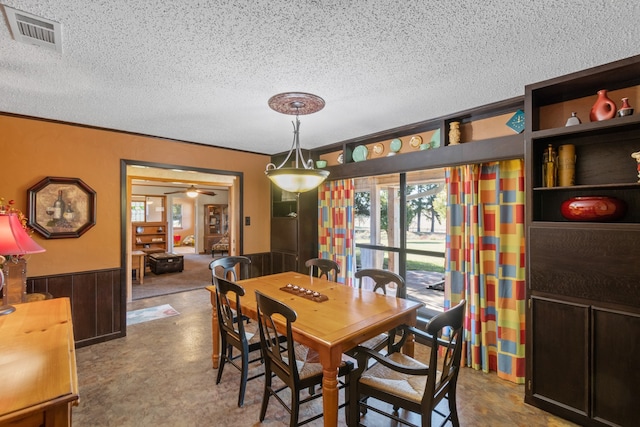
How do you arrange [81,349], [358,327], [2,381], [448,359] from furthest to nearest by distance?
[81,349] → [358,327] → [448,359] → [2,381]

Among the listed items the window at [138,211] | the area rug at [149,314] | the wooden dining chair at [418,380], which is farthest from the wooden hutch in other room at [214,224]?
the wooden dining chair at [418,380]

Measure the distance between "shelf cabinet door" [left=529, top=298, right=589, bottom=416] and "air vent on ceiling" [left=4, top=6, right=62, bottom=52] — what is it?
140 inches

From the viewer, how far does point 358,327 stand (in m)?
1.97

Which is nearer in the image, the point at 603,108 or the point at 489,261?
the point at 603,108

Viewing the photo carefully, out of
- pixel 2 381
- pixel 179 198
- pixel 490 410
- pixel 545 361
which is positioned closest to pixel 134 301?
pixel 2 381

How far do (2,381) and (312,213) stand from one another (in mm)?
3825

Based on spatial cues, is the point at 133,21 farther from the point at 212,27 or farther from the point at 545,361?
the point at 545,361

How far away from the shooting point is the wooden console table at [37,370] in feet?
3.35

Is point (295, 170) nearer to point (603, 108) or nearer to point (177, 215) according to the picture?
point (603, 108)

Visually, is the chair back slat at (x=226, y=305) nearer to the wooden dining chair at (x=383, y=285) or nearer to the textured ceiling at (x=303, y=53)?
the wooden dining chair at (x=383, y=285)

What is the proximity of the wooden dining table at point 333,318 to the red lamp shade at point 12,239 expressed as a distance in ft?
4.43

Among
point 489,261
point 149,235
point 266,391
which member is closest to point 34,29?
point 266,391

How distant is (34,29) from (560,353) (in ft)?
12.7

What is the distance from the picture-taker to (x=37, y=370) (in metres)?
1.24
